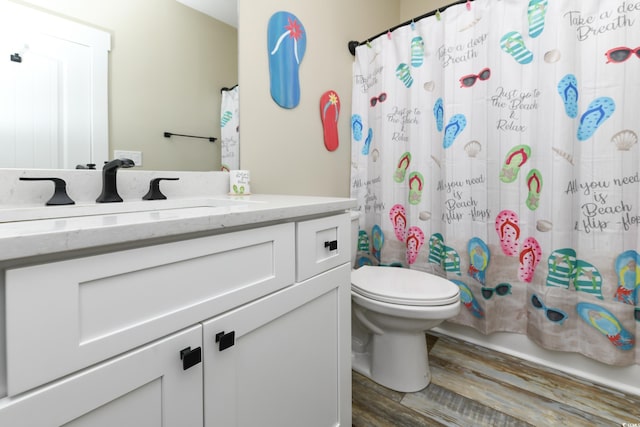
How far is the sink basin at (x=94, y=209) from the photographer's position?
0.77 meters

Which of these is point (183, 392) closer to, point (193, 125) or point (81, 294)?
point (81, 294)

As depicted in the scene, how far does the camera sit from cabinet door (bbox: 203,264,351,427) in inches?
26.9

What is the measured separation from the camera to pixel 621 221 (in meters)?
1.30

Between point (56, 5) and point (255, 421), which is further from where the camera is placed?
point (56, 5)

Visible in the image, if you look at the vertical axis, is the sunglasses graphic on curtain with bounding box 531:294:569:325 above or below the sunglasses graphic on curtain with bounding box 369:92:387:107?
below

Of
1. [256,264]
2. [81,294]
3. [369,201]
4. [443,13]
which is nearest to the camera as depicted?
[81,294]

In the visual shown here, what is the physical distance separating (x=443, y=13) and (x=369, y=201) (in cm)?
107

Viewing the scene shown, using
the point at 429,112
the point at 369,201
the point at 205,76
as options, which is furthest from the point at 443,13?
the point at 205,76

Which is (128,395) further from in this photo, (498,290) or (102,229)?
(498,290)

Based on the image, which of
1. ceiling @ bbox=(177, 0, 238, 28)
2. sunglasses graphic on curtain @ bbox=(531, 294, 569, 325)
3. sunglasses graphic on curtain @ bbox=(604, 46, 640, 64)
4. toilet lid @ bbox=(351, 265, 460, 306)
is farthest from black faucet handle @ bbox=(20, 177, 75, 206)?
sunglasses graphic on curtain @ bbox=(604, 46, 640, 64)

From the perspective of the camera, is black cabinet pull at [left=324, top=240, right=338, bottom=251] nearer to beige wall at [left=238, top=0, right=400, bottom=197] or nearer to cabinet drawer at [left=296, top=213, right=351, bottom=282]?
cabinet drawer at [left=296, top=213, right=351, bottom=282]

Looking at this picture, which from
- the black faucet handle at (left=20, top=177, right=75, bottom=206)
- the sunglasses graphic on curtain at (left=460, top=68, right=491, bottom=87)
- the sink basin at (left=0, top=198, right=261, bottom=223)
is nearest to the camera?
the sink basin at (left=0, top=198, right=261, bottom=223)

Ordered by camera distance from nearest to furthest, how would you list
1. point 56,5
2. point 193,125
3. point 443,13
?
point 56,5 → point 193,125 → point 443,13

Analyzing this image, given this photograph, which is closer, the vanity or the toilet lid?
the vanity
